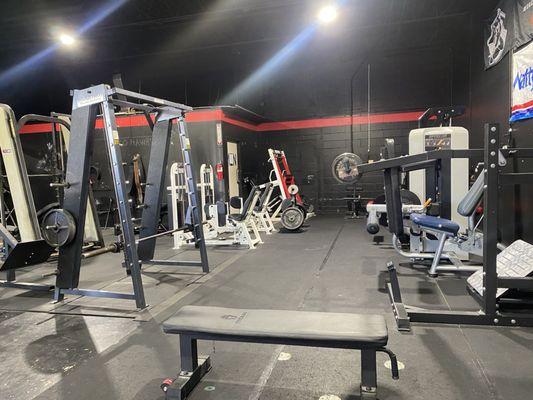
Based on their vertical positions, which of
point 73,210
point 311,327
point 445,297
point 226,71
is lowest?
point 445,297

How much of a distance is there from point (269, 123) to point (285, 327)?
859cm

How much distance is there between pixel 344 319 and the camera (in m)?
1.82

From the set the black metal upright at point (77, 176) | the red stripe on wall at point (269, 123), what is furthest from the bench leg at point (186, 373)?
the red stripe on wall at point (269, 123)

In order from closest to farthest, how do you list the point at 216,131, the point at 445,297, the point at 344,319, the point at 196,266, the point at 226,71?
the point at 344,319 → the point at 445,297 → the point at 196,266 → the point at 216,131 → the point at 226,71

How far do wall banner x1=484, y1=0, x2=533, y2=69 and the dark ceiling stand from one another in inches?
53.0

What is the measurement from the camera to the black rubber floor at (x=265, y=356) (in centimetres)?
188

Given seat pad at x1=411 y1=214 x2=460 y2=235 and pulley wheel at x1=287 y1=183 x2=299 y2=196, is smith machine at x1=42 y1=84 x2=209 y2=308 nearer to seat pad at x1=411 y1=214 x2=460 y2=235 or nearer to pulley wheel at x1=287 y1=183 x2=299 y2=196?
seat pad at x1=411 y1=214 x2=460 y2=235

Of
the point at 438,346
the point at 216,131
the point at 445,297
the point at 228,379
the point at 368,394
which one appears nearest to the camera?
the point at 368,394

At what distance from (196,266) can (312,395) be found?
8.92ft

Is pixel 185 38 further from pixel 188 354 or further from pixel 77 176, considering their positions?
pixel 188 354

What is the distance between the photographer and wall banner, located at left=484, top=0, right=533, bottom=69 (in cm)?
399

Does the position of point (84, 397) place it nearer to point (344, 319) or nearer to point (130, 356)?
point (130, 356)

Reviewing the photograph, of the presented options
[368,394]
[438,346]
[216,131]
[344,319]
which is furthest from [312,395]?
[216,131]

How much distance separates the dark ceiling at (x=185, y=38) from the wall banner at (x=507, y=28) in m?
1.35
